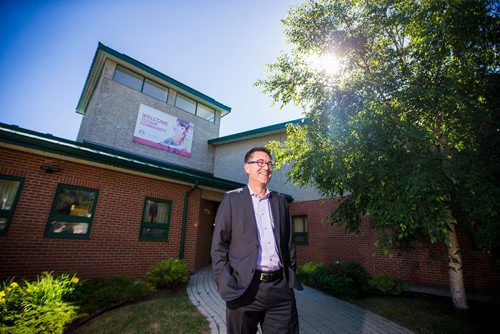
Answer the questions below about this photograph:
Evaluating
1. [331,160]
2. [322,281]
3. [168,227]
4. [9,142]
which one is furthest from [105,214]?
[322,281]

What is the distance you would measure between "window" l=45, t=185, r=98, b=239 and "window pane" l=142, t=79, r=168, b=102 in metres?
8.96

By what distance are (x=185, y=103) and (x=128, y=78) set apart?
377 cm

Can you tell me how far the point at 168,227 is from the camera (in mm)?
8609

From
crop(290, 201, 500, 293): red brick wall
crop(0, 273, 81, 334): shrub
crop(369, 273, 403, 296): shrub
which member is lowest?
crop(369, 273, 403, 296): shrub

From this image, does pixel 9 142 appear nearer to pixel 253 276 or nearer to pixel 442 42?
pixel 253 276

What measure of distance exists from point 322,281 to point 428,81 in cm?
682

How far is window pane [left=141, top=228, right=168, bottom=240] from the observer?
26.4 ft

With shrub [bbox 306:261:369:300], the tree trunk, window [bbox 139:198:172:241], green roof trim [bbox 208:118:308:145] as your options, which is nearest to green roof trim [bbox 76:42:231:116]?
green roof trim [bbox 208:118:308:145]

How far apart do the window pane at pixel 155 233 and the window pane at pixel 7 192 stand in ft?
11.4

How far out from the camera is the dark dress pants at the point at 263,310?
6.47ft

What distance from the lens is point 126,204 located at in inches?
301

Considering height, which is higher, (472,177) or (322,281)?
(472,177)

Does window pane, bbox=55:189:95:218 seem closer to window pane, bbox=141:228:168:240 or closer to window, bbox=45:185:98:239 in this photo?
window, bbox=45:185:98:239

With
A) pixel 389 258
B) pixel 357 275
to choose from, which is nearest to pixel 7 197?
pixel 357 275
